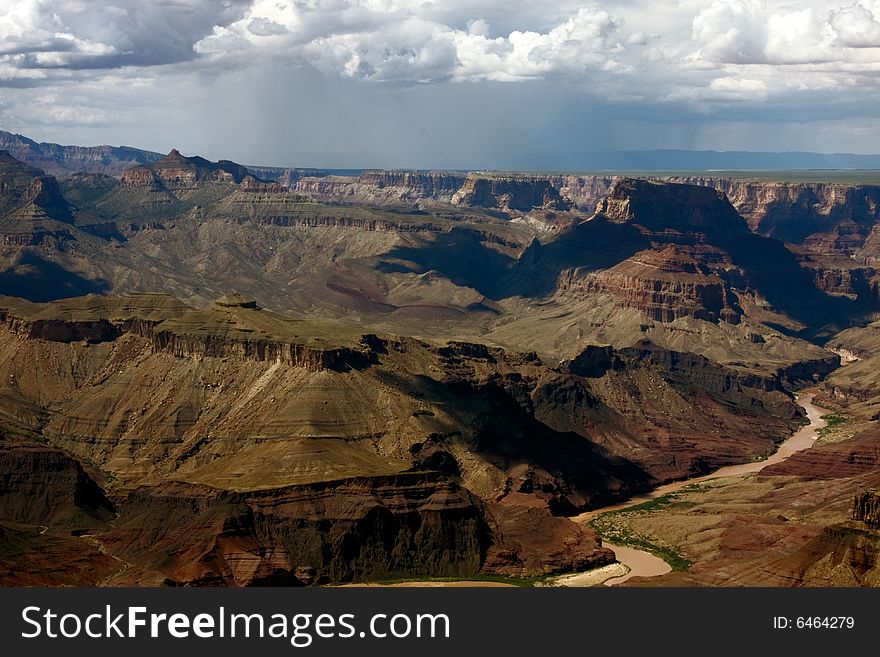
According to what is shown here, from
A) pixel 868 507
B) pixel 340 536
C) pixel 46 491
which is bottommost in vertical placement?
pixel 340 536

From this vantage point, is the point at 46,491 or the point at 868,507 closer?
the point at 868,507

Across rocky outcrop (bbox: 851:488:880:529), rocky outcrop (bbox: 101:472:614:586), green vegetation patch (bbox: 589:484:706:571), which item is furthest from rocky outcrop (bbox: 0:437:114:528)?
rocky outcrop (bbox: 851:488:880:529)

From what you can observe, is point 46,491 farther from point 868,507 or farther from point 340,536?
point 868,507

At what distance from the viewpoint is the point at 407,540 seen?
161m

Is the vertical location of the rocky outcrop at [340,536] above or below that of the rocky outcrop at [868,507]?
below

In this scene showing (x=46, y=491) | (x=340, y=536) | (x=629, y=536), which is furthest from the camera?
(x=629, y=536)

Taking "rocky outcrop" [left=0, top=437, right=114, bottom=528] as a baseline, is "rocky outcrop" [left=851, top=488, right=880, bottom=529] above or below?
above

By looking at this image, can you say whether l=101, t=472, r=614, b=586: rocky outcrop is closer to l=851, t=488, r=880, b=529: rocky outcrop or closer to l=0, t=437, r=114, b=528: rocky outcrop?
l=0, t=437, r=114, b=528: rocky outcrop

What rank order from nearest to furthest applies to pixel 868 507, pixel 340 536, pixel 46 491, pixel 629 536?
pixel 868 507 < pixel 340 536 < pixel 46 491 < pixel 629 536

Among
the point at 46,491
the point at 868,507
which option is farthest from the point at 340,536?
the point at 868,507

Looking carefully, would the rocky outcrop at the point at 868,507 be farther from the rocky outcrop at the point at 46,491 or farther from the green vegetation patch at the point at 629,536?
the rocky outcrop at the point at 46,491

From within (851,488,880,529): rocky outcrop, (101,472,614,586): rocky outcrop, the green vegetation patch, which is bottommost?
the green vegetation patch

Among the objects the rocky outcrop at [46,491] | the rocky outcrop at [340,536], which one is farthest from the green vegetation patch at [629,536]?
the rocky outcrop at [46,491]

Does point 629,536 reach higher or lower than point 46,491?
lower
